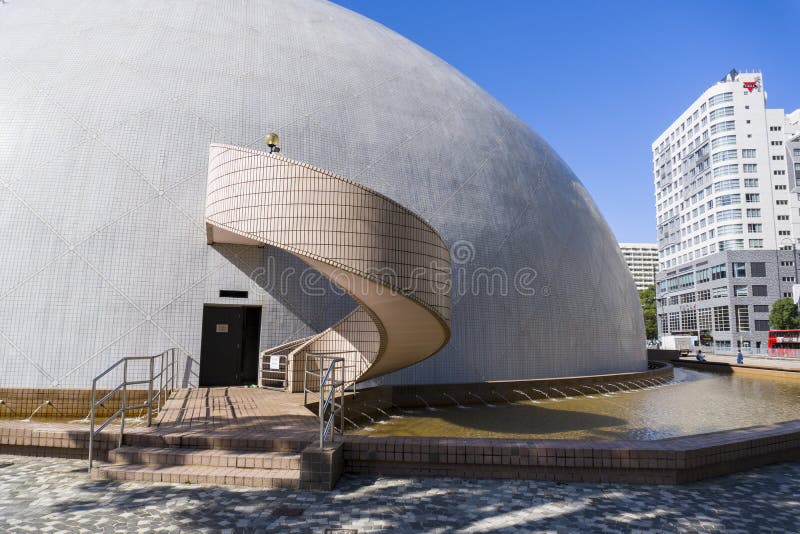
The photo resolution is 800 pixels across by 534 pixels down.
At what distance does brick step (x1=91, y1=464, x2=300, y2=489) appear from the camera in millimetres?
5293

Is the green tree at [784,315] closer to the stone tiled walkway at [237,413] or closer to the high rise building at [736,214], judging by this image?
the high rise building at [736,214]

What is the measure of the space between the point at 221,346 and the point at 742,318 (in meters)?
61.7

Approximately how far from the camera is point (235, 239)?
10.2 m

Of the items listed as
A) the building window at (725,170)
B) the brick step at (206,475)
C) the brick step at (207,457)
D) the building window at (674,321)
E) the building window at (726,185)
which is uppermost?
the building window at (725,170)

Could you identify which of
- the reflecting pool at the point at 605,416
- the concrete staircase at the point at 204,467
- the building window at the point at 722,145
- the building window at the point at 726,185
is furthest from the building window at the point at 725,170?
the concrete staircase at the point at 204,467

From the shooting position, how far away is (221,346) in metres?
10.5

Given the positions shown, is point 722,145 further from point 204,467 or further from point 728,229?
point 204,467

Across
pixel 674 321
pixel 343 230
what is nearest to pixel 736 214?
pixel 674 321

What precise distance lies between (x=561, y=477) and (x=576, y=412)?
16.5 feet

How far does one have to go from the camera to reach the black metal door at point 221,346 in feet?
33.9

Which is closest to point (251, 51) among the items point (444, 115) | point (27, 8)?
point (444, 115)

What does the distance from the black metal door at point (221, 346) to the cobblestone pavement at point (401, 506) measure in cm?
461

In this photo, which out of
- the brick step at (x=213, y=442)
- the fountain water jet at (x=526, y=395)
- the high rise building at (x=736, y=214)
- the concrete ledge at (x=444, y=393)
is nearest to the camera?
the brick step at (x=213, y=442)

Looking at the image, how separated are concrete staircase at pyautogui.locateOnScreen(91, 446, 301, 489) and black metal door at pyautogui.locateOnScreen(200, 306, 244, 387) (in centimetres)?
444
